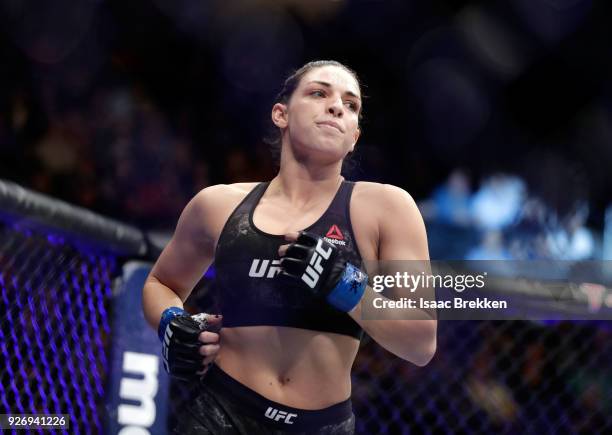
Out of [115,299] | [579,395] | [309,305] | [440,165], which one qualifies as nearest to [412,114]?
[440,165]

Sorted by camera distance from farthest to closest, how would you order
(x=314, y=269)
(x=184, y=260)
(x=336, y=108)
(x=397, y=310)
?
(x=184, y=260), (x=336, y=108), (x=397, y=310), (x=314, y=269)

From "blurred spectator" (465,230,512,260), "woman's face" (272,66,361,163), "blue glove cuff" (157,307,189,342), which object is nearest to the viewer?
"blue glove cuff" (157,307,189,342)

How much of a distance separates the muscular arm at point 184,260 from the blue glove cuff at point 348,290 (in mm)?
484

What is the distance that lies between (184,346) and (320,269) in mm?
353

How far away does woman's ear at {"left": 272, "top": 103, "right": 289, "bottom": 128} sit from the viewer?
6.18 feet

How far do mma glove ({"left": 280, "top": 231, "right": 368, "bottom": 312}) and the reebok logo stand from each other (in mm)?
175

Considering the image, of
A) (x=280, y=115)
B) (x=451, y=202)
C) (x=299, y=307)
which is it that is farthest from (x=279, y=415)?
(x=451, y=202)

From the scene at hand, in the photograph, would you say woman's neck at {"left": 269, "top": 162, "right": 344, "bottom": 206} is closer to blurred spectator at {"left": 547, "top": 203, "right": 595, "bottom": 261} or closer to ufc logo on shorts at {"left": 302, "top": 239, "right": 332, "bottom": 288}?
ufc logo on shorts at {"left": 302, "top": 239, "right": 332, "bottom": 288}

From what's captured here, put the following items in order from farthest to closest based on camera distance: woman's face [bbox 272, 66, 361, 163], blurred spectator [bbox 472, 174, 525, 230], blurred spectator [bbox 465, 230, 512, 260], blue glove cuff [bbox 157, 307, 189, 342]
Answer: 1. blurred spectator [bbox 472, 174, 525, 230]
2. blurred spectator [bbox 465, 230, 512, 260]
3. woman's face [bbox 272, 66, 361, 163]
4. blue glove cuff [bbox 157, 307, 189, 342]

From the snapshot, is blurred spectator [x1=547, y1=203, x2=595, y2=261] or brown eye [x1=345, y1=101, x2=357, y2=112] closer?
brown eye [x1=345, y1=101, x2=357, y2=112]

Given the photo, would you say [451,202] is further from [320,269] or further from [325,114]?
[320,269]

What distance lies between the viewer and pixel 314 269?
1.33 metres

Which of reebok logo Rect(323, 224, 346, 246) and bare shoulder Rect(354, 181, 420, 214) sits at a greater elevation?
bare shoulder Rect(354, 181, 420, 214)

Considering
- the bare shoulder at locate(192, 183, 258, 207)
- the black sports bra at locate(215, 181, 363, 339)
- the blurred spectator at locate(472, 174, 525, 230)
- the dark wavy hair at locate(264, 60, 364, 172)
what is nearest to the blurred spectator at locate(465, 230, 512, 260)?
the blurred spectator at locate(472, 174, 525, 230)
